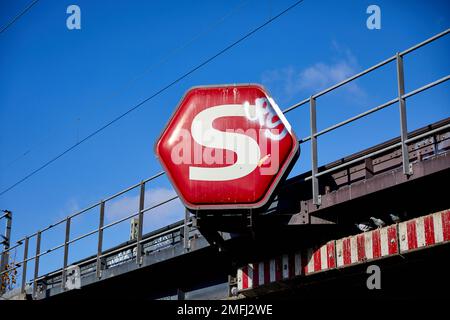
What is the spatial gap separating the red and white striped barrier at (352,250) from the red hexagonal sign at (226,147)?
134cm

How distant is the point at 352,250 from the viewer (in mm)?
12359

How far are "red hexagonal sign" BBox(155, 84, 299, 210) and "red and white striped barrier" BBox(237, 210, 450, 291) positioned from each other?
4.41 ft

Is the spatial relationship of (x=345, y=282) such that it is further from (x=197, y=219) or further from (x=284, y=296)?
(x=197, y=219)

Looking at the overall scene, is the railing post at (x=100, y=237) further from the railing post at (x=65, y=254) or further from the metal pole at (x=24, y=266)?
the metal pole at (x=24, y=266)

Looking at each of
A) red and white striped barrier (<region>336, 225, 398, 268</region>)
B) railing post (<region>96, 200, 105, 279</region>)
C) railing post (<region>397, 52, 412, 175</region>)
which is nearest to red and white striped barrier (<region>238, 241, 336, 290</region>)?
red and white striped barrier (<region>336, 225, 398, 268</region>)

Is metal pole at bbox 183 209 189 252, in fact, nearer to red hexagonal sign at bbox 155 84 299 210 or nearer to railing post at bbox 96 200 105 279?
red hexagonal sign at bbox 155 84 299 210

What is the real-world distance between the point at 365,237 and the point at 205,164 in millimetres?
2967

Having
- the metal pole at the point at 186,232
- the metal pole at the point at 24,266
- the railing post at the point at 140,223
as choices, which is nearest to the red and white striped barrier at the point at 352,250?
the metal pole at the point at 186,232

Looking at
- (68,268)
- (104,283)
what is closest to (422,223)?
(104,283)

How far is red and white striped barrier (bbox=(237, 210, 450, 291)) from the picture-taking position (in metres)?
11.3

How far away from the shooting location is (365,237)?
40.0 feet

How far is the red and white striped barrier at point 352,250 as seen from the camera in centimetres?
1127

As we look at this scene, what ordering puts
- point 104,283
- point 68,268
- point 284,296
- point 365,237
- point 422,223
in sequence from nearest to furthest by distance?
point 422,223 → point 365,237 → point 284,296 → point 104,283 → point 68,268
